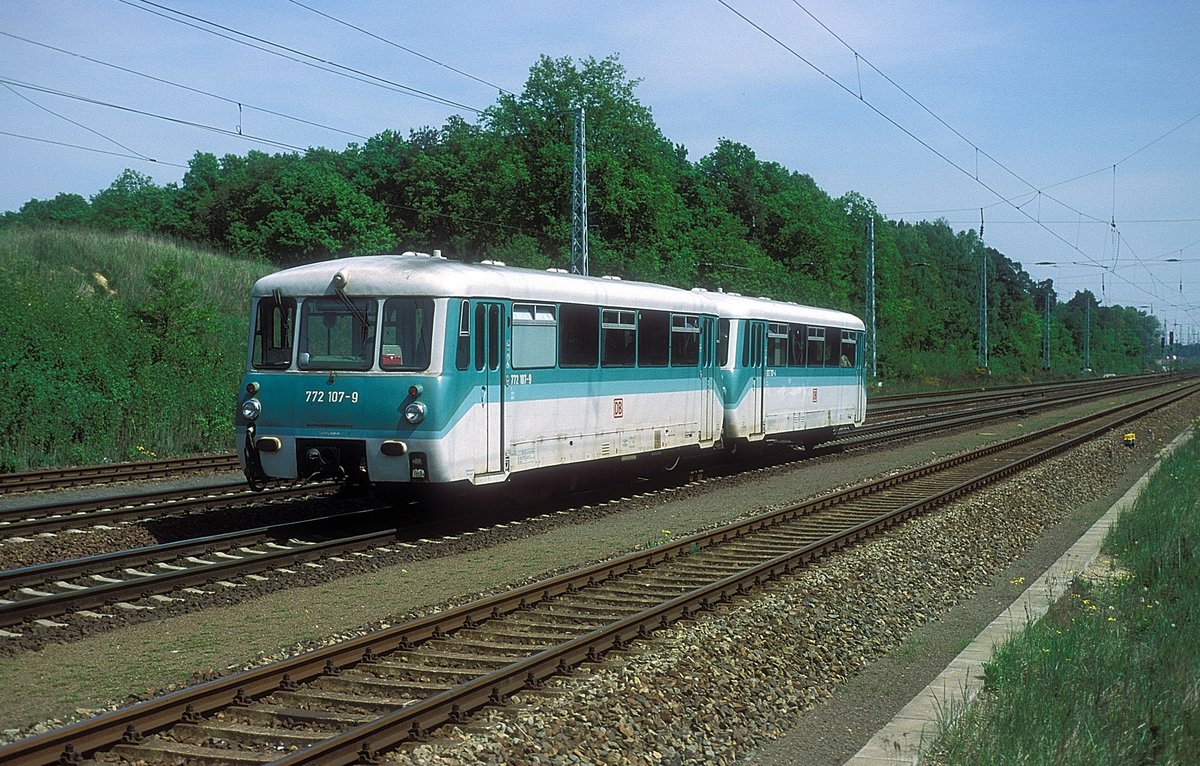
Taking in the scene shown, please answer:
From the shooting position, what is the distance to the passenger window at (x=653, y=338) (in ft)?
58.5

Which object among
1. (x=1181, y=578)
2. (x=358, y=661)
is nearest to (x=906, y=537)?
(x=1181, y=578)

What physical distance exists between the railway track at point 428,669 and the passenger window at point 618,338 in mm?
3728

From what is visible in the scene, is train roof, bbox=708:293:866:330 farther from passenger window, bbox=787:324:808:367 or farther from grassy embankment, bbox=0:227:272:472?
grassy embankment, bbox=0:227:272:472

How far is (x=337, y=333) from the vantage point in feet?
45.5

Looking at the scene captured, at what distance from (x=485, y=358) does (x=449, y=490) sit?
1.66m

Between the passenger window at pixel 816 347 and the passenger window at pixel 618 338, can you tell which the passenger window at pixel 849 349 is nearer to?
the passenger window at pixel 816 347

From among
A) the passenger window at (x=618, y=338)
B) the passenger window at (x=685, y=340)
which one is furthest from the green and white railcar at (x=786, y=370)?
the passenger window at (x=618, y=338)

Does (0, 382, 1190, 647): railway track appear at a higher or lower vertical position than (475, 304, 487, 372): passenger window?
lower

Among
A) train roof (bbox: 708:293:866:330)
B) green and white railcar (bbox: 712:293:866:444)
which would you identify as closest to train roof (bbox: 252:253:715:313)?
train roof (bbox: 708:293:866:330)

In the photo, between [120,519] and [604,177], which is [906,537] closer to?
[120,519]

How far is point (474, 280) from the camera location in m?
13.9

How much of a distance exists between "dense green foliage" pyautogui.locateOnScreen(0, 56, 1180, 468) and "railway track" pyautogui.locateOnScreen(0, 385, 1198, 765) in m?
13.9

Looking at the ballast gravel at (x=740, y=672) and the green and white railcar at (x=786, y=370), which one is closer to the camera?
the ballast gravel at (x=740, y=672)

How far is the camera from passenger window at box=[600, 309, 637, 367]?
1673 cm
